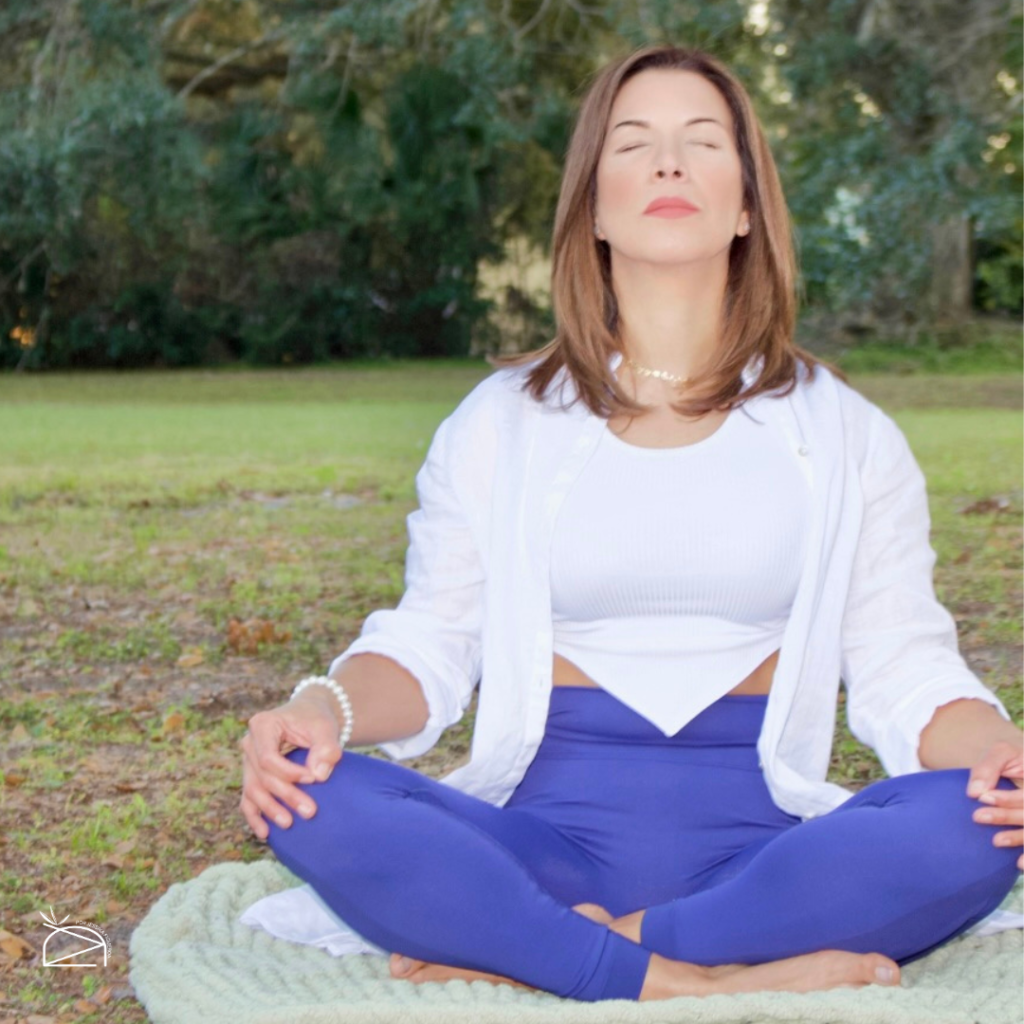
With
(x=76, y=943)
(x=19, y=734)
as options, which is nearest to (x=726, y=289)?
(x=76, y=943)

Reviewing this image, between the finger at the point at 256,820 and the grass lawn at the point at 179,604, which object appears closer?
the finger at the point at 256,820

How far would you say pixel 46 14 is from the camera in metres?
9.48

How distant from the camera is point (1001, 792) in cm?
139

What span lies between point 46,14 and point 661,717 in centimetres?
890

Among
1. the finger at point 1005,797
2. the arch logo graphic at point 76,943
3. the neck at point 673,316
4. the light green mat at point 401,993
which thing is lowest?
the arch logo graphic at point 76,943

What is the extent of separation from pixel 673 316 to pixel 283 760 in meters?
0.65

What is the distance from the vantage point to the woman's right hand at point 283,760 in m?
1.46

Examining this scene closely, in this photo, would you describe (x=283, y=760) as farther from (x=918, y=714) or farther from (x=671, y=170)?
(x=671, y=170)

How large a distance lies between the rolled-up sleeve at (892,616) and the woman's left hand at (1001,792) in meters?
0.17

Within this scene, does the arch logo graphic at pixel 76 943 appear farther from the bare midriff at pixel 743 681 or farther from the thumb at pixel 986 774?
the thumb at pixel 986 774

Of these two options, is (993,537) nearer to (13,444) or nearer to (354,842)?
(354,842)

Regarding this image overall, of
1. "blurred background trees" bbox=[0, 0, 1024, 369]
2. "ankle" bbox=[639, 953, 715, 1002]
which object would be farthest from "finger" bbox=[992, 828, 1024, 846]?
"blurred background trees" bbox=[0, 0, 1024, 369]

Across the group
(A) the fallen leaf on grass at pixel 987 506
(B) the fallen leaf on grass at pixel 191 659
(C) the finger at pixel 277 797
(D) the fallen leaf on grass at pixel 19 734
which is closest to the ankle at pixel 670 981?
(C) the finger at pixel 277 797

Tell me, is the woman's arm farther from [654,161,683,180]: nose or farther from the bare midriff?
[654,161,683,180]: nose
